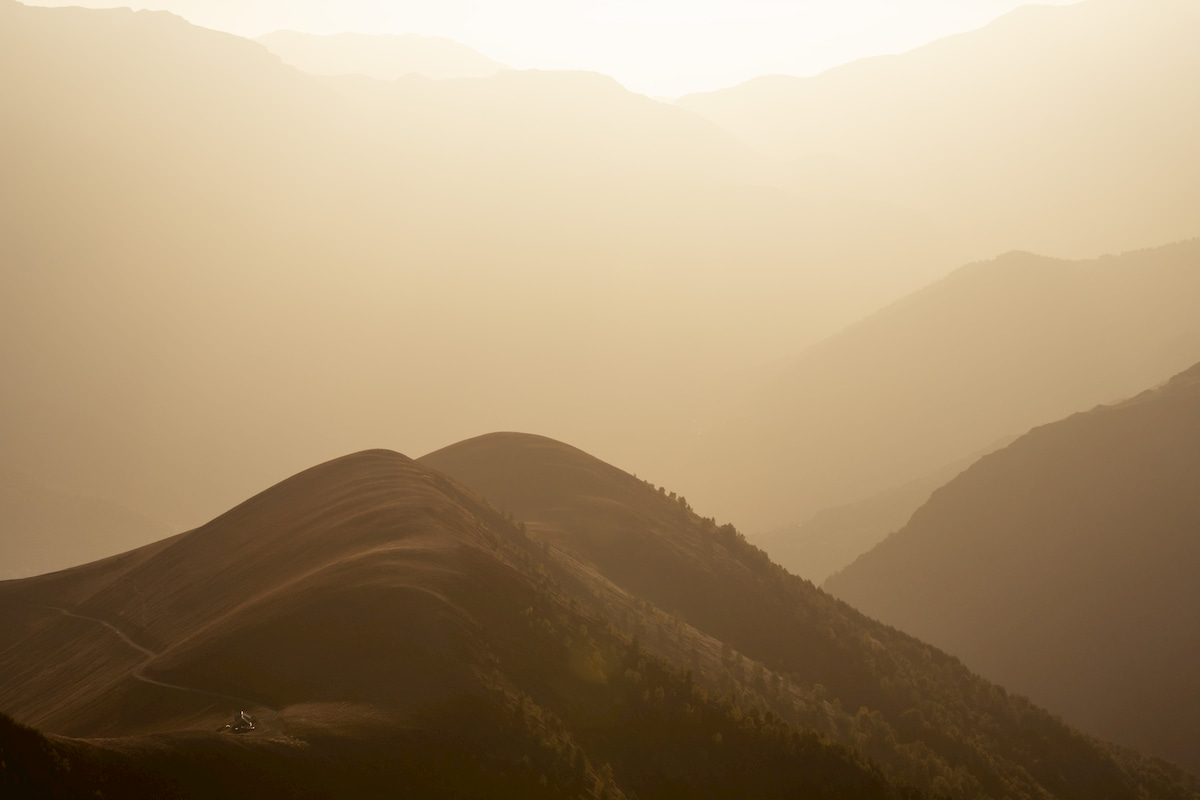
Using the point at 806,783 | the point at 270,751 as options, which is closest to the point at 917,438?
the point at 806,783

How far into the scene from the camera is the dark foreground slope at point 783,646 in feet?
101

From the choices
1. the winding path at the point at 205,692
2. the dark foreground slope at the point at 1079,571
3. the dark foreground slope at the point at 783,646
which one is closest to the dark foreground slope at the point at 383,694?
the winding path at the point at 205,692

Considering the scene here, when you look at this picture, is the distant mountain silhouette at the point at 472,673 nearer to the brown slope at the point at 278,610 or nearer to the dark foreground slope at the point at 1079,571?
the brown slope at the point at 278,610

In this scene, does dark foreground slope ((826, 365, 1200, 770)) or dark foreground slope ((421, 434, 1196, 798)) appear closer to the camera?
dark foreground slope ((421, 434, 1196, 798))

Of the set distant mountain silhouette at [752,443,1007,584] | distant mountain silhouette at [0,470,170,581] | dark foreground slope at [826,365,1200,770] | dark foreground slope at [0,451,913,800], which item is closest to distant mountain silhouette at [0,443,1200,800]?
dark foreground slope at [0,451,913,800]

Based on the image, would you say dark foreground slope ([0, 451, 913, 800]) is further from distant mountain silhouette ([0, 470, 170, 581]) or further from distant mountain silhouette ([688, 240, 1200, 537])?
distant mountain silhouette ([0, 470, 170, 581])

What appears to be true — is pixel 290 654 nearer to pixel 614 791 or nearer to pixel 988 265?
pixel 614 791

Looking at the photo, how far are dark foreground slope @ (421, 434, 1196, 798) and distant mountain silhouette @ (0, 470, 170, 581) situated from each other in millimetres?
121381

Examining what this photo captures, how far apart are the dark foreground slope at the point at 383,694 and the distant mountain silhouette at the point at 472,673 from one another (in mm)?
61

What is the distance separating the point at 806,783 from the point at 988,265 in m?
142

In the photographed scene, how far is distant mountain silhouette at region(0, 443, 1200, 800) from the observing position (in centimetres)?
1555

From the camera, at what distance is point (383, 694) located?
1727cm

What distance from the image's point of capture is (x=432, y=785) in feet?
49.4

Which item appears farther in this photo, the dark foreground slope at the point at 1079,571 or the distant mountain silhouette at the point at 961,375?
the distant mountain silhouette at the point at 961,375
